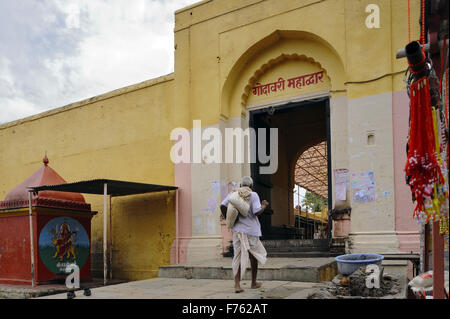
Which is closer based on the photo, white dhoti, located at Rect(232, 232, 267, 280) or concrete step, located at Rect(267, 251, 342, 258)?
white dhoti, located at Rect(232, 232, 267, 280)

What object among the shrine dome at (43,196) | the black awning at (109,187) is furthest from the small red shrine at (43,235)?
the black awning at (109,187)

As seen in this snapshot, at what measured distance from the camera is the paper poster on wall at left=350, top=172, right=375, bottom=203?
28.2 ft

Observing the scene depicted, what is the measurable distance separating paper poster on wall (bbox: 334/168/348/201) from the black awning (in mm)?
3892

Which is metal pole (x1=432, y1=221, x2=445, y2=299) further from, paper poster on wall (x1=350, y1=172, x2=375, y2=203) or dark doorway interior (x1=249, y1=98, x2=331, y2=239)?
dark doorway interior (x1=249, y1=98, x2=331, y2=239)

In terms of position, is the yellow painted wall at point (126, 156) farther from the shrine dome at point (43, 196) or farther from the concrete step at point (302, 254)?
the concrete step at point (302, 254)

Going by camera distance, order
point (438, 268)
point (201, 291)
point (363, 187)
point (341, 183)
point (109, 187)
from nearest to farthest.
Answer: point (438, 268), point (201, 291), point (363, 187), point (341, 183), point (109, 187)

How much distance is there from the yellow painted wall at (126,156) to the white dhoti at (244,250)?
548 cm

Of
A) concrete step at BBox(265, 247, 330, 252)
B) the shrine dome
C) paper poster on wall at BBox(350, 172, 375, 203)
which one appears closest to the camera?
paper poster on wall at BBox(350, 172, 375, 203)

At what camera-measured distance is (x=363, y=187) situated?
869 cm

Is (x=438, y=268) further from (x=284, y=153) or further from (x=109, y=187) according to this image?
(x=284, y=153)

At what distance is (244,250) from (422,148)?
2.94 m

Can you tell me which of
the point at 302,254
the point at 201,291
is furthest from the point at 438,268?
the point at 302,254

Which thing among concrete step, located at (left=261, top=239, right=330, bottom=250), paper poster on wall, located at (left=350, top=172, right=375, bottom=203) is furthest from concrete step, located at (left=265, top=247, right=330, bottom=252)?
paper poster on wall, located at (left=350, top=172, right=375, bottom=203)

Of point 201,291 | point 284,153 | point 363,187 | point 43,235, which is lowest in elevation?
point 201,291
